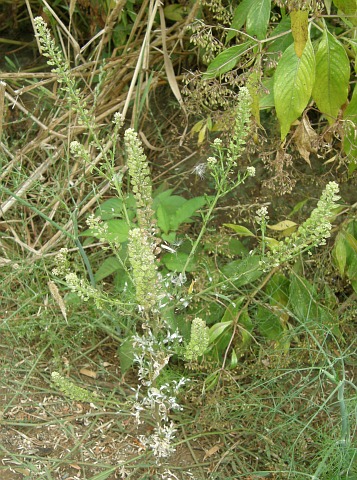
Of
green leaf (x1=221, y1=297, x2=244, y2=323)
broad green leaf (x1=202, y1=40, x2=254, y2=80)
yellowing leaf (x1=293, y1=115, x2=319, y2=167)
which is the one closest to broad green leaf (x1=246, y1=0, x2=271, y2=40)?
broad green leaf (x1=202, y1=40, x2=254, y2=80)

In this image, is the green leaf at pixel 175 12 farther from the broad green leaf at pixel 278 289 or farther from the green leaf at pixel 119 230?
the broad green leaf at pixel 278 289

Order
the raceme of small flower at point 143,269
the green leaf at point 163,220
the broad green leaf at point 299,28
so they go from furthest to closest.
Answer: the green leaf at point 163,220
the broad green leaf at point 299,28
the raceme of small flower at point 143,269

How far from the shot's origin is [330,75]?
62.9 inches

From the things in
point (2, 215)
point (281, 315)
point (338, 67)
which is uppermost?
point (338, 67)

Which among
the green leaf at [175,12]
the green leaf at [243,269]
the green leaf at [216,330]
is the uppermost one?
the green leaf at [175,12]

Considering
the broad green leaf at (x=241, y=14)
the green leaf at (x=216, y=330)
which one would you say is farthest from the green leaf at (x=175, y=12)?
the green leaf at (x=216, y=330)

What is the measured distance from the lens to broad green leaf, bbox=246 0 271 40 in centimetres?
161

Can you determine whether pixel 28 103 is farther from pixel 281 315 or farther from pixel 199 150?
pixel 281 315

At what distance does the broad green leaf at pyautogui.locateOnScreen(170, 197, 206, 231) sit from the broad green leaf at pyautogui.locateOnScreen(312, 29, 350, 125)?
413 millimetres

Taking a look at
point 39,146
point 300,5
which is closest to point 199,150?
point 39,146

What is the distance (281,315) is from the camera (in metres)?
1.84

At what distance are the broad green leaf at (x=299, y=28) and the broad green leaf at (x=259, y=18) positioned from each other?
0.13m

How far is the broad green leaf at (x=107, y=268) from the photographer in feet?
6.25

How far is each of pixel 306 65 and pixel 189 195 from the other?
0.75 m
